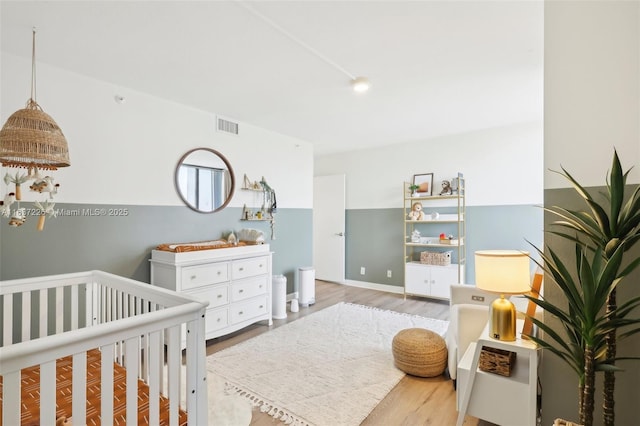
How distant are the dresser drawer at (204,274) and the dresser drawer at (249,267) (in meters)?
0.10

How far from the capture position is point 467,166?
14.9 feet

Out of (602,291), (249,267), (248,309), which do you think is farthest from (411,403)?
(249,267)

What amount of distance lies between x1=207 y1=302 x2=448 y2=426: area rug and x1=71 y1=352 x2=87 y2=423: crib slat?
123cm

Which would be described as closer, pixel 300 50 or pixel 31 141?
pixel 31 141

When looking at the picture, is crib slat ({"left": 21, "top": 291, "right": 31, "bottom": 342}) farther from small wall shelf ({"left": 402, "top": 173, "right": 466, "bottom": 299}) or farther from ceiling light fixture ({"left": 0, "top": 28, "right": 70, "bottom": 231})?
small wall shelf ({"left": 402, "top": 173, "right": 466, "bottom": 299})

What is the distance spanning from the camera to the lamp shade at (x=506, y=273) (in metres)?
1.67

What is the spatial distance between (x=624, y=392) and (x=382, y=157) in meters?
4.28

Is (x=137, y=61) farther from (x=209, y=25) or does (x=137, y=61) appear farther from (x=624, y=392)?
(x=624, y=392)

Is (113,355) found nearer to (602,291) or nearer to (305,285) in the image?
(602,291)

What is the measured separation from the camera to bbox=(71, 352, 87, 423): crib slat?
40.2 inches

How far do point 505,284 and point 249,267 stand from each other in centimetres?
246

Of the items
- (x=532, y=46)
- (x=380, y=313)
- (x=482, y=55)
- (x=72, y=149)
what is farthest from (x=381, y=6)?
(x=380, y=313)

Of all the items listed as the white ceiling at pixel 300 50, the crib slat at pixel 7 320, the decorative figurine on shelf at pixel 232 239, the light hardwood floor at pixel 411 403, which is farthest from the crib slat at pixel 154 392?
the decorative figurine on shelf at pixel 232 239

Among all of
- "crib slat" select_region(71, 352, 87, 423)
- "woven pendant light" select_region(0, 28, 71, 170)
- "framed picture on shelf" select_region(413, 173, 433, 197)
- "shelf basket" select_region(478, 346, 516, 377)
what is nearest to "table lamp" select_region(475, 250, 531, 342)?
"shelf basket" select_region(478, 346, 516, 377)
